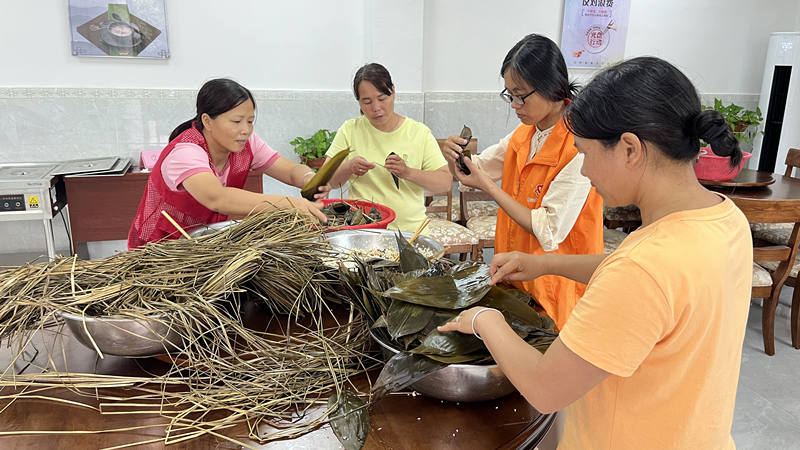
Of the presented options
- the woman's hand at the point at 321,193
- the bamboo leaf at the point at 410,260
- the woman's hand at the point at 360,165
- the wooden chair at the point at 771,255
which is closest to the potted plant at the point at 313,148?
the woman's hand at the point at 360,165

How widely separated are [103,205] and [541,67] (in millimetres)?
3014

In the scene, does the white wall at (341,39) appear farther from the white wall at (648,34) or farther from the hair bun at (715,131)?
the hair bun at (715,131)

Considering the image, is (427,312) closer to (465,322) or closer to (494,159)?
(465,322)

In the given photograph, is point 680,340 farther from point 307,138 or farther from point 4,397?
point 307,138

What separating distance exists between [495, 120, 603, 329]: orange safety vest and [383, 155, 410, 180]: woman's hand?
71 centimetres

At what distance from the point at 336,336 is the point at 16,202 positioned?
2864 mm

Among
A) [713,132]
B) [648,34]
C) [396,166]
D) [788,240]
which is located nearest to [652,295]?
[713,132]

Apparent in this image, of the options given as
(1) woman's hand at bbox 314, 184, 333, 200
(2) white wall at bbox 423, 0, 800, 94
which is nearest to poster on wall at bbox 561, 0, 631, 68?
(2) white wall at bbox 423, 0, 800, 94

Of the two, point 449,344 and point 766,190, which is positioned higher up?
point 449,344

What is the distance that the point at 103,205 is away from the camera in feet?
11.1

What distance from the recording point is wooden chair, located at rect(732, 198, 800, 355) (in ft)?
9.20

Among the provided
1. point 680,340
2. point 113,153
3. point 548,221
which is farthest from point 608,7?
point 680,340

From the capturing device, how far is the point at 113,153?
3867 millimetres

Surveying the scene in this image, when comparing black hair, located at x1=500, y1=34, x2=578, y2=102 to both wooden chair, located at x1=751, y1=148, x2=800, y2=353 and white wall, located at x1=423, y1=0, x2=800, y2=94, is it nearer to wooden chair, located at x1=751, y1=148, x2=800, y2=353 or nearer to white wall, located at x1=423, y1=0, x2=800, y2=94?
wooden chair, located at x1=751, y1=148, x2=800, y2=353
